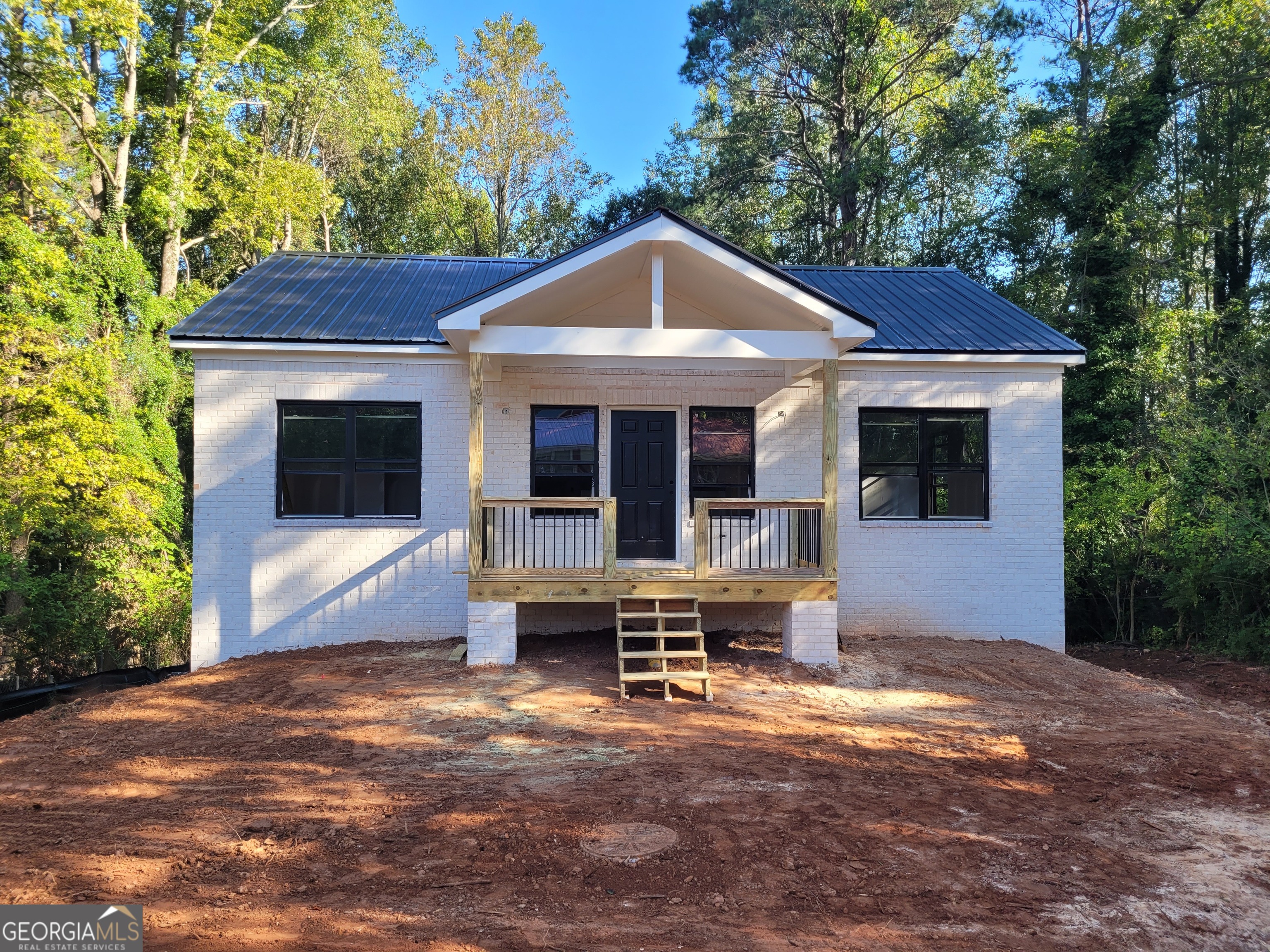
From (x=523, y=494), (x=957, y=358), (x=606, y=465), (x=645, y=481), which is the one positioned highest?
(x=957, y=358)

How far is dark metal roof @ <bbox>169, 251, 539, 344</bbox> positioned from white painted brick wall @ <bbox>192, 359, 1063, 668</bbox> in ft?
1.34

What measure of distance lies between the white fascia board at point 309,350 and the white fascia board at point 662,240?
62.8 inches

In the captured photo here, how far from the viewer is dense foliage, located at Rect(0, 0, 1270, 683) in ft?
45.4

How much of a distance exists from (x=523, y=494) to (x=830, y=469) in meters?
4.05

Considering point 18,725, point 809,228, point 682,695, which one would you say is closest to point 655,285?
point 682,695

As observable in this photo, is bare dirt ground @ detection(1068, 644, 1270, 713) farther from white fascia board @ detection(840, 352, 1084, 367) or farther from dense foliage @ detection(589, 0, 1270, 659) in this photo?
white fascia board @ detection(840, 352, 1084, 367)

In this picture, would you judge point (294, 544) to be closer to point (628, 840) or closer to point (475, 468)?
point (475, 468)

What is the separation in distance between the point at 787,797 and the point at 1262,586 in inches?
382

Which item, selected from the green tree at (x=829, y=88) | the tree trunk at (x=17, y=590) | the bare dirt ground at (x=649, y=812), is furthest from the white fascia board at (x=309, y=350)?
the green tree at (x=829, y=88)

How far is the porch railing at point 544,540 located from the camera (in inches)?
367

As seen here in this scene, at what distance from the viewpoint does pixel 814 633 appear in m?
9.12

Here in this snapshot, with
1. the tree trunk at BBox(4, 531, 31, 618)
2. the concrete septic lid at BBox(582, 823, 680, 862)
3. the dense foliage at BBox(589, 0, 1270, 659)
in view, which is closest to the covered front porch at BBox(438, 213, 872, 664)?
the concrete septic lid at BBox(582, 823, 680, 862)

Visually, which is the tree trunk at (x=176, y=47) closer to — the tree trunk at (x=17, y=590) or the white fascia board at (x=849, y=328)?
the tree trunk at (x=17, y=590)

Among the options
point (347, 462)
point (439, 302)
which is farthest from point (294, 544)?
point (439, 302)
